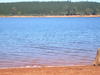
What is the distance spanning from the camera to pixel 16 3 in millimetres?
156625

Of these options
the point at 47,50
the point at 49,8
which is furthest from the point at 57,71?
the point at 49,8

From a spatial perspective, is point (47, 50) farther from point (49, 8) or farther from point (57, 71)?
point (49, 8)

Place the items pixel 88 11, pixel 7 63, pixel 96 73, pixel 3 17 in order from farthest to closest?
1. pixel 3 17
2. pixel 88 11
3. pixel 7 63
4. pixel 96 73

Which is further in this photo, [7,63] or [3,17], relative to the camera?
[3,17]

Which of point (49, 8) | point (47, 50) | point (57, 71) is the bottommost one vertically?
point (49, 8)

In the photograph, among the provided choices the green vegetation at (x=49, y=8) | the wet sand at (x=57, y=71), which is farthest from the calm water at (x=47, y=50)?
the green vegetation at (x=49, y=8)

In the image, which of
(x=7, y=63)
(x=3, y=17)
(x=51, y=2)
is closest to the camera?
(x=7, y=63)

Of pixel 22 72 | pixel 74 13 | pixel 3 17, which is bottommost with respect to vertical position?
pixel 3 17

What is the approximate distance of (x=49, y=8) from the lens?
14725 cm

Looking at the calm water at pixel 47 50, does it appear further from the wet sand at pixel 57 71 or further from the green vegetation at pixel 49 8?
the green vegetation at pixel 49 8

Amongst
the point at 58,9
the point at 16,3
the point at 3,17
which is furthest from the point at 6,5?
the point at 58,9

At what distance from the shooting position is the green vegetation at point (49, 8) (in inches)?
5669

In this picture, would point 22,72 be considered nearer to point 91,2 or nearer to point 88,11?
point 88,11

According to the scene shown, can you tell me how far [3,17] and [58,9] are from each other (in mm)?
38920
